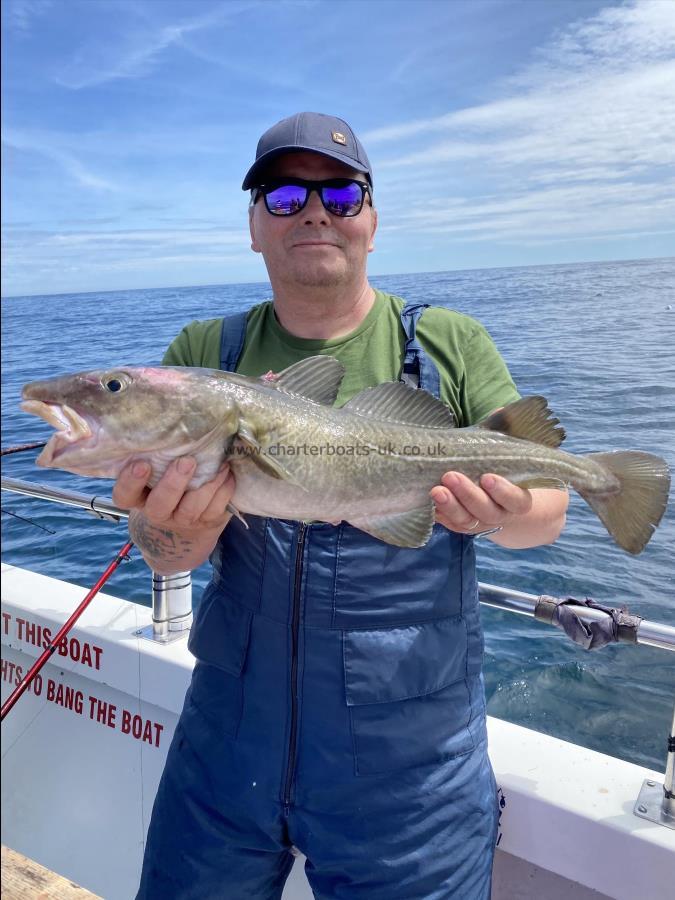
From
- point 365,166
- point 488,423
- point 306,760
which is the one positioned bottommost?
point 306,760

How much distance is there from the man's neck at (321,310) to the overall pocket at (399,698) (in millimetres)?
1288

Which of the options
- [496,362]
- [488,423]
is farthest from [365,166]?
[488,423]

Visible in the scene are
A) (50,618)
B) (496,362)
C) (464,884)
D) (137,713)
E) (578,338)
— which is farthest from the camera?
(578,338)

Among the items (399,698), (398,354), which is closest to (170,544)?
(399,698)

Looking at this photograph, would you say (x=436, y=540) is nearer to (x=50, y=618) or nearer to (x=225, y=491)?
(x=225, y=491)

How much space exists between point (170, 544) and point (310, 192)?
5.34 feet

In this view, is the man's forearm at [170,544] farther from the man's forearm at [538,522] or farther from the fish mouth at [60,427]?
the man's forearm at [538,522]

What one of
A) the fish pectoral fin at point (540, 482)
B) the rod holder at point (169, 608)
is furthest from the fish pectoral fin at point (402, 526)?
the rod holder at point (169, 608)

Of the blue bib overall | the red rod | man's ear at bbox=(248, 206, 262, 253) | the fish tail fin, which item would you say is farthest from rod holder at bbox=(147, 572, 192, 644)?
the fish tail fin

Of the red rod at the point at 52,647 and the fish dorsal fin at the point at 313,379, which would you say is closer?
the fish dorsal fin at the point at 313,379

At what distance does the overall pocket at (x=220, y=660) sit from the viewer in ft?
8.14

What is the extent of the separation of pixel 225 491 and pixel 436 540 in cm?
85

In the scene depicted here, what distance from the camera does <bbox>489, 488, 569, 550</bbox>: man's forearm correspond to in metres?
2.56

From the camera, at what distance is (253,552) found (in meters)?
2.51
